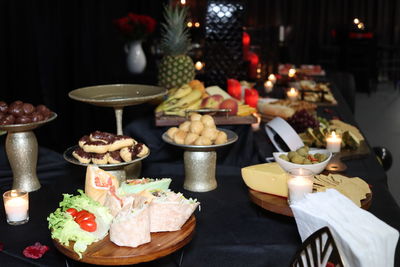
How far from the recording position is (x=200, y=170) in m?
1.80

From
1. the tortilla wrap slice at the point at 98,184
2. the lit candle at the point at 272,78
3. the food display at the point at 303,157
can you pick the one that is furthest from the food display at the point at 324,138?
the lit candle at the point at 272,78

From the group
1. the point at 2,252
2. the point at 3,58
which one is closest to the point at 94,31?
the point at 3,58

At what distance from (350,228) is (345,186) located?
1.28 feet

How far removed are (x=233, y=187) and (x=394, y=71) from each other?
288 inches

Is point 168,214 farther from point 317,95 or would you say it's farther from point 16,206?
point 317,95

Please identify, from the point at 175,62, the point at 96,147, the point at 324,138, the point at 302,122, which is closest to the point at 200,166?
the point at 96,147

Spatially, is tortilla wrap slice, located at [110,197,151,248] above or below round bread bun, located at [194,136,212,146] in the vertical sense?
below

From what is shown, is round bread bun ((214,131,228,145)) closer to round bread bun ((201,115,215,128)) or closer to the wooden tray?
round bread bun ((201,115,215,128))

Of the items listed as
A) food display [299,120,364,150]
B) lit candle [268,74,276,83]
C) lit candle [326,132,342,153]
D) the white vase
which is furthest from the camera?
the white vase

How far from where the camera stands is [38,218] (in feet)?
5.27

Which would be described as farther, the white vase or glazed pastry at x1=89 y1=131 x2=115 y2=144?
the white vase

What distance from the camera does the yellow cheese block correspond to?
5.13ft

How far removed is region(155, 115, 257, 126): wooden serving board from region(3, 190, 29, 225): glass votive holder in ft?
2.73

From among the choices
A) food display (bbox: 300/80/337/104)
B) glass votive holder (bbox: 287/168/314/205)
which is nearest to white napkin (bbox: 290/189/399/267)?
glass votive holder (bbox: 287/168/314/205)
